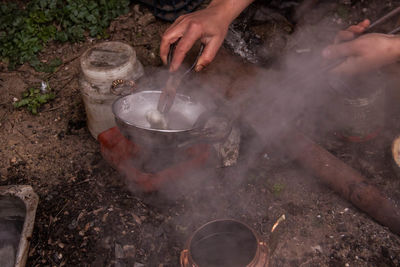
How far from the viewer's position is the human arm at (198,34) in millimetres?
2809

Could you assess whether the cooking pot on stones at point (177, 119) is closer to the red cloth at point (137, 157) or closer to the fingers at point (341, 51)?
the red cloth at point (137, 157)

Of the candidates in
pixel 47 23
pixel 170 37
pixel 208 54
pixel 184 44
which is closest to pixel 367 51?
pixel 208 54

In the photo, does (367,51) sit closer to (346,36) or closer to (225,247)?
(346,36)

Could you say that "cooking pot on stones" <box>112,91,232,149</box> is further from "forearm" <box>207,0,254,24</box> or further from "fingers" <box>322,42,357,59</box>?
"fingers" <box>322,42,357,59</box>

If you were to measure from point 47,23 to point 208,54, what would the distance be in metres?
4.14

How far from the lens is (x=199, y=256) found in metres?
2.69

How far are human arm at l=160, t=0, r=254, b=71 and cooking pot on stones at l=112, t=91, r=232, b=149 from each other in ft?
1.46

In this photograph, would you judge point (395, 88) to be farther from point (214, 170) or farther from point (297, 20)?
point (214, 170)

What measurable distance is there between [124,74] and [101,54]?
16.8 inches

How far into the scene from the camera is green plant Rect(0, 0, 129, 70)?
5.51 meters

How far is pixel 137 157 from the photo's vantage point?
11.1 ft

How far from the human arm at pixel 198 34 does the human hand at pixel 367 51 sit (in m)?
1.18

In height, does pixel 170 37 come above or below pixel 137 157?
above

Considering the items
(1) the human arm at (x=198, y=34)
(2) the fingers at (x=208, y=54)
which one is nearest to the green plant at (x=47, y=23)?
(1) the human arm at (x=198, y=34)
